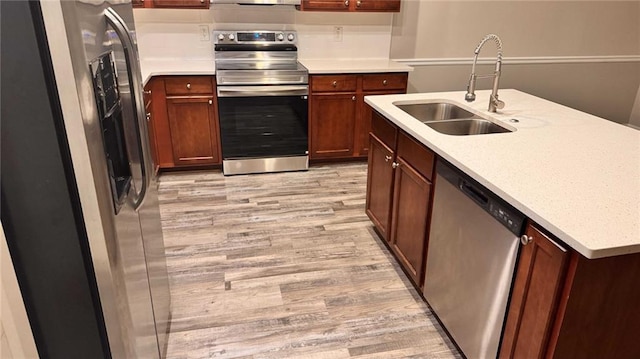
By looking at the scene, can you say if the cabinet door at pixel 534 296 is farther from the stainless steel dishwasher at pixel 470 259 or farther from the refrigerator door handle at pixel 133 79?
the refrigerator door handle at pixel 133 79

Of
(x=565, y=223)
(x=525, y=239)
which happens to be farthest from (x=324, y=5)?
(x=565, y=223)

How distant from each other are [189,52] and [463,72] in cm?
277

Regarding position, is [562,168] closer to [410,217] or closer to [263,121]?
[410,217]

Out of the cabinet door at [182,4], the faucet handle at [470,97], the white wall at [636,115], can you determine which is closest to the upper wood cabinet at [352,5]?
the cabinet door at [182,4]

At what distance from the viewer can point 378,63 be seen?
4.28 m

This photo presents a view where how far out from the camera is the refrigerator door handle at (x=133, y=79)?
1.36m

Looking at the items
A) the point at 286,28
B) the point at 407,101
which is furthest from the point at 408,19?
the point at 407,101

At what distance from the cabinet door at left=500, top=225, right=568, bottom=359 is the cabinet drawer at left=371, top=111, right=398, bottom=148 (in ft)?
3.80

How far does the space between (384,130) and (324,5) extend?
5.88 feet

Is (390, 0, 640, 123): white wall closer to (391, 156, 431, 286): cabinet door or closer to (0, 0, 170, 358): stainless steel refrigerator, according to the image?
(391, 156, 431, 286): cabinet door

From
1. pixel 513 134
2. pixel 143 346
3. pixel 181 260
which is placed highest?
pixel 513 134

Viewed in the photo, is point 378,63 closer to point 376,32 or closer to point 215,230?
point 376,32

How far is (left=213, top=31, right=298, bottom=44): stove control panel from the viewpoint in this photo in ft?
13.3

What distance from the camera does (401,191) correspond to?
2520 mm
